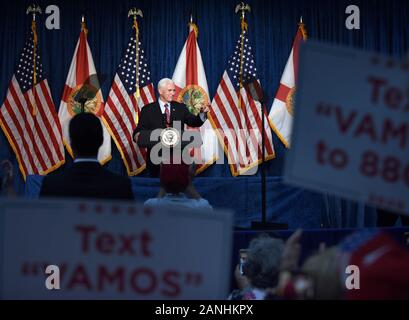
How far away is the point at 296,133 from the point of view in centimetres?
212

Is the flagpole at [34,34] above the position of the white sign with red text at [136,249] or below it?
above

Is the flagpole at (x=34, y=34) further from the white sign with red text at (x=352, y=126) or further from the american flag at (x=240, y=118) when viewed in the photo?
the white sign with red text at (x=352, y=126)

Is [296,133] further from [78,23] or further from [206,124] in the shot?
[78,23]

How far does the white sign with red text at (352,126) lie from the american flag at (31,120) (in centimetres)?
685

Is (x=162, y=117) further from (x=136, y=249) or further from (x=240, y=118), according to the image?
(x=136, y=249)

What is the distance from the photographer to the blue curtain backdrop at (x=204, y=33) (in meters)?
8.95

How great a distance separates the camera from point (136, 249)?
73.2 inches

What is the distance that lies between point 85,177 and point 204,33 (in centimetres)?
658

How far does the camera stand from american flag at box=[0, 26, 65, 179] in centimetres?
861

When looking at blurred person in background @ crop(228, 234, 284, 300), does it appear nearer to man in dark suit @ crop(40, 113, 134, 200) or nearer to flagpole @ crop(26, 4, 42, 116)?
man in dark suit @ crop(40, 113, 134, 200)

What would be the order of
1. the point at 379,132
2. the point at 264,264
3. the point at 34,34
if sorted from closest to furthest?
1. the point at 379,132
2. the point at 264,264
3. the point at 34,34

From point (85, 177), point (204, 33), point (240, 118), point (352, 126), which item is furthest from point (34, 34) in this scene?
point (352, 126)

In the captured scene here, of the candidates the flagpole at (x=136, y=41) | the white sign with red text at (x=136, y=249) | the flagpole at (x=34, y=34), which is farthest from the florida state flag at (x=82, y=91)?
the white sign with red text at (x=136, y=249)

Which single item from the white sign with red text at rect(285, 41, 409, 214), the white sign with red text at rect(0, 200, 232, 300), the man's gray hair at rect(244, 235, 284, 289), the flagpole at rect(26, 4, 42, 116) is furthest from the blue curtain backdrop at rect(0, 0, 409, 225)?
the white sign with red text at rect(0, 200, 232, 300)
